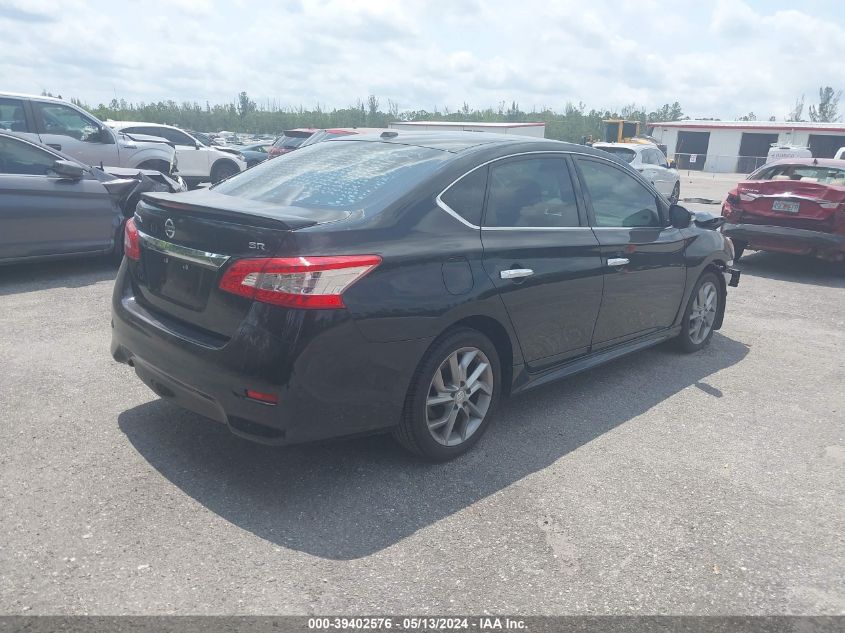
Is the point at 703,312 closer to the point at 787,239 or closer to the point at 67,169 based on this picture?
the point at 787,239

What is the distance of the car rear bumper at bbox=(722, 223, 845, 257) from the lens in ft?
28.8

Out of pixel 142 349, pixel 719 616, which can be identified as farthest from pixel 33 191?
pixel 719 616

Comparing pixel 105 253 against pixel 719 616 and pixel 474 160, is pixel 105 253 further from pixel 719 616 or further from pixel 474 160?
pixel 719 616

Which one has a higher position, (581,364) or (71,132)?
(71,132)

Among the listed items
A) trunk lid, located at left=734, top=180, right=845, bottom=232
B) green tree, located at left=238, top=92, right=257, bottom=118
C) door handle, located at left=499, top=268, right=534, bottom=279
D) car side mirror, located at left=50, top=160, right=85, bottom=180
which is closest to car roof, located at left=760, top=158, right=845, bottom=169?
trunk lid, located at left=734, top=180, right=845, bottom=232

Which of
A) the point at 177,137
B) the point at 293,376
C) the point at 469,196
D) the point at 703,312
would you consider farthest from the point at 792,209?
the point at 177,137

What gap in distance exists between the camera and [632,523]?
10.6 feet

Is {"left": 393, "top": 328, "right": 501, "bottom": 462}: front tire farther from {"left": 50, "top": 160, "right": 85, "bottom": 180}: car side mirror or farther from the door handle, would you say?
{"left": 50, "top": 160, "right": 85, "bottom": 180}: car side mirror

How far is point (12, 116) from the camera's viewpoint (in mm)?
10180

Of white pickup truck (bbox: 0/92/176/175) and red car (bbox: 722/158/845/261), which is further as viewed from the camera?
white pickup truck (bbox: 0/92/176/175)

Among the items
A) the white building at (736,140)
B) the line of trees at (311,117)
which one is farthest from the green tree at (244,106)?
the white building at (736,140)

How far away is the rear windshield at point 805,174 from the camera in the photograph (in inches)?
358

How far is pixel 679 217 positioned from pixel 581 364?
1.57m

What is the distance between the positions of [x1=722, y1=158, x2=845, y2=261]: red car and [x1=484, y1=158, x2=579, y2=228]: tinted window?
197 inches
